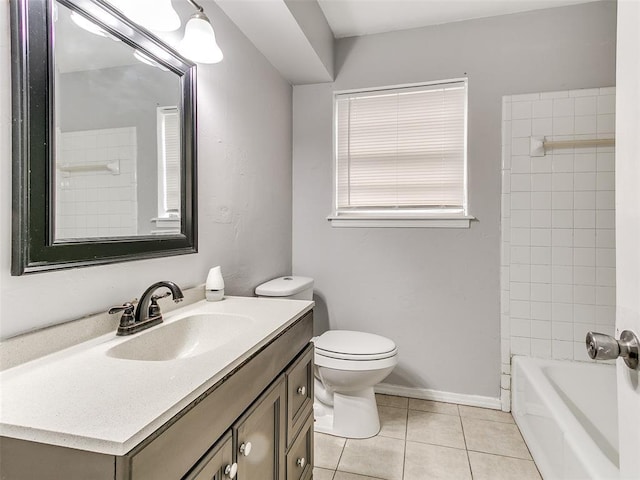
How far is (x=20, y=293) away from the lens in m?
A: 0.80

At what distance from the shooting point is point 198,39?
1208 millimetres

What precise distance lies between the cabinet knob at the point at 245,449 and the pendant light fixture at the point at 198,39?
125cm

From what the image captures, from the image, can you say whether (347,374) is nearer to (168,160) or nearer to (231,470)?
(231,470)

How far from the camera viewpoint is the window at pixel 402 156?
2262 millimetres

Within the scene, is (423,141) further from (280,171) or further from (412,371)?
(412,371)

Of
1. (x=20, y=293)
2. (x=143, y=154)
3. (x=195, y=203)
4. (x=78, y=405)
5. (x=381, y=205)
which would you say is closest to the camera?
(x=78, y=405)

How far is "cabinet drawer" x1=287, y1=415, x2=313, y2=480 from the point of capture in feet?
3.87

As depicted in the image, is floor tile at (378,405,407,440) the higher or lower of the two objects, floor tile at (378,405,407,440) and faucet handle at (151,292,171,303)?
the lower

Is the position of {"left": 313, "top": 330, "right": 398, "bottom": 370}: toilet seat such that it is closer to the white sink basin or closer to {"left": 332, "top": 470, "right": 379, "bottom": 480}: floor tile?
{"left": 332, "top": 470, "right": 379, "bottom": 480}: floor tile

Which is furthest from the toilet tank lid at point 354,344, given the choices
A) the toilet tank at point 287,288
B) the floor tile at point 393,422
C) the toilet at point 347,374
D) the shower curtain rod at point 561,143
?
the shower curtain rod at point 561,143

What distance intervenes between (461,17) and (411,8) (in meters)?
0.35

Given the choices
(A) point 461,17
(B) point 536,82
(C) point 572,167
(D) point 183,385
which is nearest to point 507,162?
(C) point 572,167

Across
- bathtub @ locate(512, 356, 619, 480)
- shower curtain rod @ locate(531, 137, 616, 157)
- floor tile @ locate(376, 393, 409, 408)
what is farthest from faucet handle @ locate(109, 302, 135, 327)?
shower curtain rod @ locate(531, 137, 616, 157)

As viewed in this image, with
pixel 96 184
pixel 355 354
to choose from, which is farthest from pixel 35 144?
pixel 355 354
